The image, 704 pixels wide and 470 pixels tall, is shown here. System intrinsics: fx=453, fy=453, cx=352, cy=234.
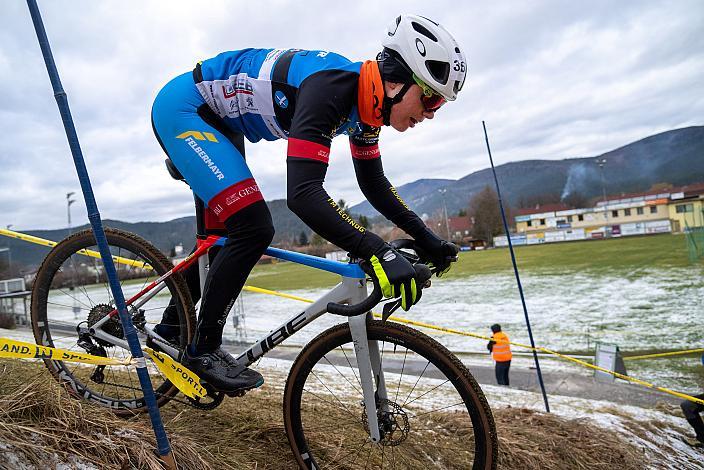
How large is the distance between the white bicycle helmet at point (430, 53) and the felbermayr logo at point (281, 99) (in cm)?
62

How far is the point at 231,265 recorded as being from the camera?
250cm

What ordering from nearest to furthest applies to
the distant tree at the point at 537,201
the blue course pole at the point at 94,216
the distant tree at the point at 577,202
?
the blue course pole at the point at 94,216, the distant tree at the point at 577,202, the distant tree at the point at 537,201

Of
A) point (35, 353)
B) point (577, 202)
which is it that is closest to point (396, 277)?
point (35, 353)

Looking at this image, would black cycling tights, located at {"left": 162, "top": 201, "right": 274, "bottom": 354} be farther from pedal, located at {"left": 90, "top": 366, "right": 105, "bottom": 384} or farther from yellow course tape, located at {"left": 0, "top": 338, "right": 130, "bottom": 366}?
pedal, located at {"left": 90, "top": 366, "right": 105, "bottom": 384}

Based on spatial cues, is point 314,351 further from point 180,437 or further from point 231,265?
point 180,437

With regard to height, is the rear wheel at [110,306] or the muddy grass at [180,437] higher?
the rear wheel at [110,306]

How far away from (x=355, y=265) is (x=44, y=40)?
5.89ft

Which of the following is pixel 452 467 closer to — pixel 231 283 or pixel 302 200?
pixel 231 283

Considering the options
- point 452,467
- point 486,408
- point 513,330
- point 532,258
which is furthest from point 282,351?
point 532,258

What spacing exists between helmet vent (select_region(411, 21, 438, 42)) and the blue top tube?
1.29m

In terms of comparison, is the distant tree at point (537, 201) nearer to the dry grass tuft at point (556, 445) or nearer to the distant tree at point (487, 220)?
the distant tree at point (487, 220)

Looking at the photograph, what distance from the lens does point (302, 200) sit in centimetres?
217

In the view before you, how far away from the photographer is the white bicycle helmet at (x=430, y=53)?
2.35m

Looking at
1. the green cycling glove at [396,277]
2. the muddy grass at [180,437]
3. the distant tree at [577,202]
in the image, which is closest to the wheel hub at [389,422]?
the muddy grass at [180,437]
